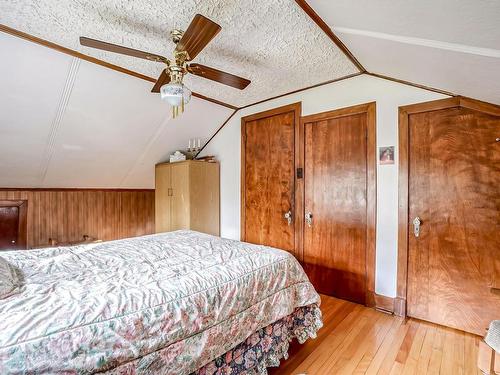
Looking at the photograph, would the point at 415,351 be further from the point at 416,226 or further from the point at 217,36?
the point at 217,36

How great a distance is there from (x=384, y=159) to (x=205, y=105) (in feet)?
7.62

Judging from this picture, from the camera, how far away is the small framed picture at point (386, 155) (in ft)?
8.25

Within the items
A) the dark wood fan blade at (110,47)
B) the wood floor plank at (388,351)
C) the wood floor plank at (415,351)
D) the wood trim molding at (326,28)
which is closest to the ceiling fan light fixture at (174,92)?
the dark wood fan blade at (110,47)

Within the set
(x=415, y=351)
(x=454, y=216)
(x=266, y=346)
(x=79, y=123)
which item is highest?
(x=79, y=123)

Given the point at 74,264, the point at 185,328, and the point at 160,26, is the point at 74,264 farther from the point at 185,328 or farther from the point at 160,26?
the point at 160,26

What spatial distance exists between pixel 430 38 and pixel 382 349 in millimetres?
2094

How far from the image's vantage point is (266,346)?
1.61m

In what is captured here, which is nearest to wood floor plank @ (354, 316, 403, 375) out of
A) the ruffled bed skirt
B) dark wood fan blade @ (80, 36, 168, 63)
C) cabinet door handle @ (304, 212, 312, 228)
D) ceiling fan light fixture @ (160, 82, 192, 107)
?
the ruffled bed skirt

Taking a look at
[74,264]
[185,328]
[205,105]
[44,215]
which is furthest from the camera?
[44,215]

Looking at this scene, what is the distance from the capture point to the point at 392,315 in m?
2.47

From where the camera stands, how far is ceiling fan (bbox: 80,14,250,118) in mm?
1474

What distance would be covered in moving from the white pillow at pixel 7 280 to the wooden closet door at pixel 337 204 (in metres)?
2.58

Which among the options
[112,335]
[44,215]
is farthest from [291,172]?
[44,215]

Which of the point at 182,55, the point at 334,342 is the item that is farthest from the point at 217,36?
the point at 334,342
